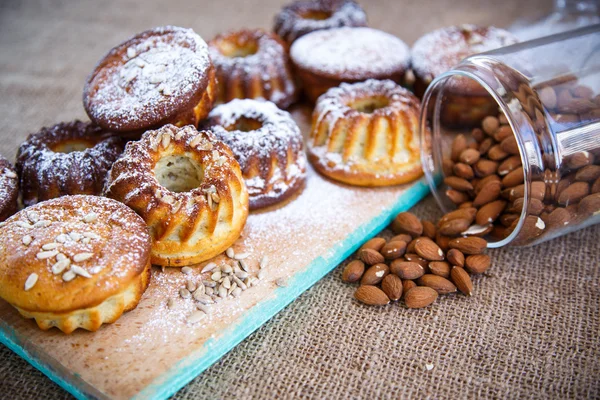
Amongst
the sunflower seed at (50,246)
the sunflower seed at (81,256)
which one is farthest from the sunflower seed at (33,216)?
the sunflower seed at (81,256)

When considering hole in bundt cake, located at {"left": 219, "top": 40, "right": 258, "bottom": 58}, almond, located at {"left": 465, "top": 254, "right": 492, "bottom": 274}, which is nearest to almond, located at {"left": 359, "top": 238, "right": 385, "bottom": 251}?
almond, located at {"left": 465, "top": 254, "right": 492, "bottom": 274}

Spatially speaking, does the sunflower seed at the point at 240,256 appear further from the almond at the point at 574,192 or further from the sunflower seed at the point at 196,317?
the almond at the point at 574,192

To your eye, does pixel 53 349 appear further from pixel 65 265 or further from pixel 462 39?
pixel 462 39

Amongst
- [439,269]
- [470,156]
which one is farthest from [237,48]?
[439,269]

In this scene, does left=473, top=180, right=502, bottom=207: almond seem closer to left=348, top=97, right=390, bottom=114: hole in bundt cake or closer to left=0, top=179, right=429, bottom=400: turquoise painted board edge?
left=0, top=179, right=429, bottom=400: turquoise painted board edge

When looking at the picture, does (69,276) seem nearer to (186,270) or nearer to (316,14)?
(186,270)

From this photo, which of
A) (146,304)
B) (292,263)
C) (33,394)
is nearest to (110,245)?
(146,304)

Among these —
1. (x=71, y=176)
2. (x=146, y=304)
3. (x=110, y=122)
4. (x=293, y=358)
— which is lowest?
(x=293, y=358)
